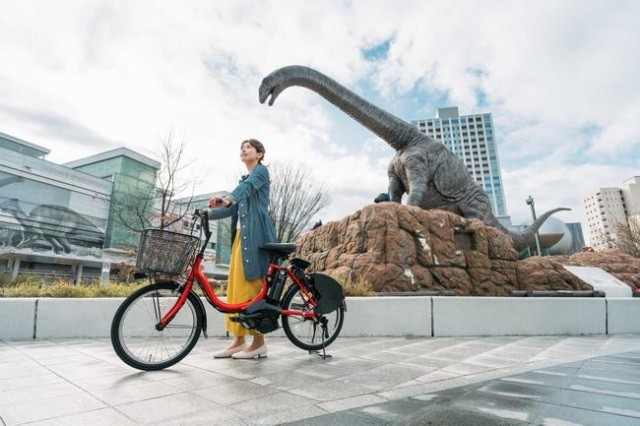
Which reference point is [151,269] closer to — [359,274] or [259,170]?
[259,170]

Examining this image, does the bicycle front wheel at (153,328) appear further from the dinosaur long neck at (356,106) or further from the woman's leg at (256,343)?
the dinosaur long neck at (356,106)

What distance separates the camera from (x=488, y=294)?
7.08 metres

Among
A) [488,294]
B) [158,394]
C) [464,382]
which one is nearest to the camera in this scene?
[158,394]

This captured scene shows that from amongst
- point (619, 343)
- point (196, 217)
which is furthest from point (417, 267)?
point (196, 217)

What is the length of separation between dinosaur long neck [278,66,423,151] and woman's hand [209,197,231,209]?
216 inches

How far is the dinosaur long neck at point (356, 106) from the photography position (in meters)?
8.23

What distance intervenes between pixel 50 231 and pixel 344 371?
47.8 m

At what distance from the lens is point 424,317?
5332 millimetres

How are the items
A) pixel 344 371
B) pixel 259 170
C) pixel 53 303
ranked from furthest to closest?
pixel 53 303 → pixel 259 170 → pixel 344 371

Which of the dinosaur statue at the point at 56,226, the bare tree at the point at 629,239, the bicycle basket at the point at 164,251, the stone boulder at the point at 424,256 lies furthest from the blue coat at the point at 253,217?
Result: the dinosaur statue at the point at 56,226

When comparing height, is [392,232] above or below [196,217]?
above

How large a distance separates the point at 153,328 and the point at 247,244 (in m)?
1.03

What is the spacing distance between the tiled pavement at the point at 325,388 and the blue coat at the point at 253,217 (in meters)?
0.86

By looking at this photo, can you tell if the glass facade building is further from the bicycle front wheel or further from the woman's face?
the bicycle front wheel
